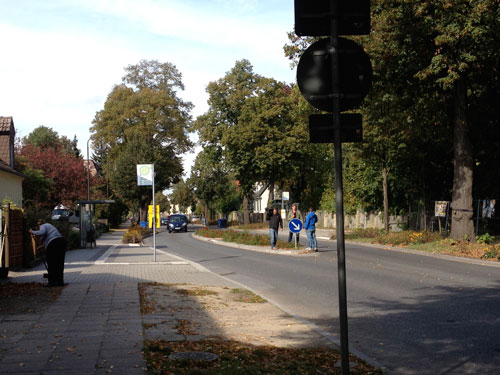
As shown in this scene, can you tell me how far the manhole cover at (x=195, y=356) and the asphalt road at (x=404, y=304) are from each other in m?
1.80

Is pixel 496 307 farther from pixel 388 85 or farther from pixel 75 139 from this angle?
pixel 75 139

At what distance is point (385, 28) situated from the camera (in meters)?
20.8

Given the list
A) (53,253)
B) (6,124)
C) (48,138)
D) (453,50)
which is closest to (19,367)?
(53,253)

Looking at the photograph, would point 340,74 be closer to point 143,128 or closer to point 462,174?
point 462,174

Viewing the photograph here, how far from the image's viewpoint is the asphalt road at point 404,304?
268 inches

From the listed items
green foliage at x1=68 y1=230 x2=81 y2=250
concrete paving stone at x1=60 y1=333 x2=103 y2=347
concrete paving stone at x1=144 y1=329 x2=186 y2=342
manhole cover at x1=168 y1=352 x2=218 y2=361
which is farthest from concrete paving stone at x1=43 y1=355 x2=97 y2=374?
green foliage at x1=68 y1=230 x2=81 y2=250

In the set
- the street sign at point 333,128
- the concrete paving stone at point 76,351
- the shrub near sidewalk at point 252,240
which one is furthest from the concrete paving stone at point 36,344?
the shrub near sidewalk at point 252,240

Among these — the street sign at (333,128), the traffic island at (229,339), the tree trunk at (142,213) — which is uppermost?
the street sign at (333,128)

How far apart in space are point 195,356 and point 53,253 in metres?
7.46

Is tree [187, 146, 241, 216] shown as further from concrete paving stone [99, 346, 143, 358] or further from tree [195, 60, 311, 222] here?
concrete paving stone [99, 346, 143, 358]

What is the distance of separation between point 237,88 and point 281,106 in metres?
6.61

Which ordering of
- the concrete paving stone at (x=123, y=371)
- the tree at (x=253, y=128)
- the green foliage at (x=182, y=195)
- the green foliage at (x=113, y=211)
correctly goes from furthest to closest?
1. the green foliage at (x=182, y=195)
2. the green foliage at (x=113, y=211)
3. the tree at (x=253, y=128)
4. the concrete paving stone at (x=123, y=371)

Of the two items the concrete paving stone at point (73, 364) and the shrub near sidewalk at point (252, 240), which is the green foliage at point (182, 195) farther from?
the concrete paving stone at point (73, 364)

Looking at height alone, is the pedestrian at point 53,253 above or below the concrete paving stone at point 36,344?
above
